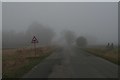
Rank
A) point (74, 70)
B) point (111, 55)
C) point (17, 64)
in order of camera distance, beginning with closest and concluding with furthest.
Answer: point (74, 70), point (17, 64), point (111, 55)

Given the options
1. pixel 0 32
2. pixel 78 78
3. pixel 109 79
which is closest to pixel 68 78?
pixel 78 78

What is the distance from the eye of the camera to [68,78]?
1105 cm

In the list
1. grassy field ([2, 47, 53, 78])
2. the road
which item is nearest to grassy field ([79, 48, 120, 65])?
the road

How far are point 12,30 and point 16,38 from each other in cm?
548

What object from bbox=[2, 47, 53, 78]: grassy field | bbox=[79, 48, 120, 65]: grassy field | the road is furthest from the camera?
bbox=[79, 48, 120, 65]: grassy field

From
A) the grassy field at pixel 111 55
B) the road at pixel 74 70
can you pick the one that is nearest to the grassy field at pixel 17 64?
the road at pixel 74 70

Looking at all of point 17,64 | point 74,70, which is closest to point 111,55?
point 17,64

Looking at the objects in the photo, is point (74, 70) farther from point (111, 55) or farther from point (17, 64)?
point (111, 55)

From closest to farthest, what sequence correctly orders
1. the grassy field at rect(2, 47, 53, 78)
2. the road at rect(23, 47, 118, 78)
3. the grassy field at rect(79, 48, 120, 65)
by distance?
the road at rect(23, 47, 118, 78) → the grassy field at rect(2, 47, 53, 78) → the grassy field at rect(79, 48, 120, 65)

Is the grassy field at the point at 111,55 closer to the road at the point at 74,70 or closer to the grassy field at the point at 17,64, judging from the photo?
the road at the point at 74,70

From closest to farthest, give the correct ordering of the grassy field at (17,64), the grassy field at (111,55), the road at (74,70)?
the road at (74,70) → the grassy field at (17,64) → the grassy field at (111,55)

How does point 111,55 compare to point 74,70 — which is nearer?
point 74,70

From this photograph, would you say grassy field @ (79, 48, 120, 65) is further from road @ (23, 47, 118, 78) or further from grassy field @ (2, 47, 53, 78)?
grassy field @ (2, 47, 53, 78)

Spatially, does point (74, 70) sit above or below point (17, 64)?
above
